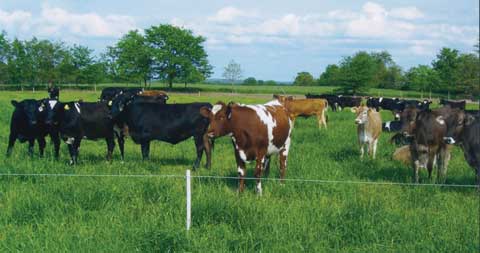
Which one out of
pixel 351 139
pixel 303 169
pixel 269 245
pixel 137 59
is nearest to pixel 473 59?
pixel 137 59

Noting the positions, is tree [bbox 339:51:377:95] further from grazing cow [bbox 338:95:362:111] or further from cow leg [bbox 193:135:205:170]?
cow leg [bbox 193:135:205:170]

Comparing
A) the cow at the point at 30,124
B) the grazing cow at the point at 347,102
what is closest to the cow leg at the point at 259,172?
the cow at the point at 30,124

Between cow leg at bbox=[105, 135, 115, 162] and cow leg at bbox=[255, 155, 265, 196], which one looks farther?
cow leg at bbox=[105, 135, 115, 162]

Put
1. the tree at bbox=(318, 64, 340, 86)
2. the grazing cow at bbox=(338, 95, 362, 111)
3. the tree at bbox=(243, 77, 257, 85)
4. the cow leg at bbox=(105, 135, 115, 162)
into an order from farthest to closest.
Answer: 1. the tree at bbox=(243, 77, 257, 85)
2. the tree at bbox=(318, 64, 340, 86)
3. the grazing cow at bbox=(338, 95, 362, 111)
4. the cow leg at bbox=(105, 135, 115, 162)

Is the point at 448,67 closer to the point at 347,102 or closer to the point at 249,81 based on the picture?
the point at 347,102

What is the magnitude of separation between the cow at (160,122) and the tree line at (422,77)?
6024cm

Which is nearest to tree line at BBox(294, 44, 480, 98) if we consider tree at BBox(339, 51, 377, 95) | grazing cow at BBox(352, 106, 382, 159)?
tree at BBox(339, 51, 377, 95)

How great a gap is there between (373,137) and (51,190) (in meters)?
8.69

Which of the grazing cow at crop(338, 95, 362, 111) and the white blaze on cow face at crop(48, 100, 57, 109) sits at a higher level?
the white blaze on cow face at crop(48, 100, 57, 109)

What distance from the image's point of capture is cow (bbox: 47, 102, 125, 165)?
11.4m

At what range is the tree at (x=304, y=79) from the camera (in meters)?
123

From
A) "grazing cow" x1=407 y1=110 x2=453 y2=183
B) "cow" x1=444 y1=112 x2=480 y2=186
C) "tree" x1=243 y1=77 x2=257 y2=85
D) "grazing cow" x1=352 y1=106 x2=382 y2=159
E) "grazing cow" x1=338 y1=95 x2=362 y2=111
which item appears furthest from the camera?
"tree" x1=243 y1=77 x2=257 y2=85

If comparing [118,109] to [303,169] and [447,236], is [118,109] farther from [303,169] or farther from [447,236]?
[447,236]

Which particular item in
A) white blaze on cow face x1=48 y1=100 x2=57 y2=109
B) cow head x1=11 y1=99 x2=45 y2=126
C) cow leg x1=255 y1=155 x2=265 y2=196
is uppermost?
white blaze on cow face x1=48 y1=100 x2=57 y2=109
